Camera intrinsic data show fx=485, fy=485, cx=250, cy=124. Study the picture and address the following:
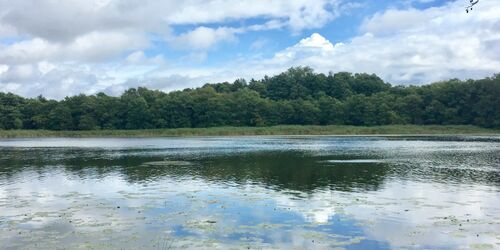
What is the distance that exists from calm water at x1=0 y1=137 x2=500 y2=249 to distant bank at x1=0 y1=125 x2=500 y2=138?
8700cm

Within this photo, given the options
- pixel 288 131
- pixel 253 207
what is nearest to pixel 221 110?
pixel 288 131

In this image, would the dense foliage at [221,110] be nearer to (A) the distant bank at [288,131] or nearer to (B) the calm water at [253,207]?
(A) the distant bank at [288,131]

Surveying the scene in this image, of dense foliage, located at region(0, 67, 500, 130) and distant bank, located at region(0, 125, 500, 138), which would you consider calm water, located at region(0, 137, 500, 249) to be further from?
dense foliage, located at region(0, 67, 500, 130)

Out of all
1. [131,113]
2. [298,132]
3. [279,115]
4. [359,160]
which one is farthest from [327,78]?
[359,160]

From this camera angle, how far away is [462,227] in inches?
683

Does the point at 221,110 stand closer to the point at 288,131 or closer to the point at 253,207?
the point at 288,131

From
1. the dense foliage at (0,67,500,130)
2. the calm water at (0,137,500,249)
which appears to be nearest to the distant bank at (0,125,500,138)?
the dense foliage at (0,67,500,130)

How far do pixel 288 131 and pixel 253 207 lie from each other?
109 m

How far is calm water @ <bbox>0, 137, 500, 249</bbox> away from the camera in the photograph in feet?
51.5

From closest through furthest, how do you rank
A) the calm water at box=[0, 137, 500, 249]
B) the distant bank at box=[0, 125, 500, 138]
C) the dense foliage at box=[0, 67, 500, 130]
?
1. the calm water at box=[0, 137, 500, 249]
2. the distant bank at box=[0, 125, 500, 138]
3. the dense foliage at box=[0, 67, 500, 130]

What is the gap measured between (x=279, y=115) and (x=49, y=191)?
123124 millimetres

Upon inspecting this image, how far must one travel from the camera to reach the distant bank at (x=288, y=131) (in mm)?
121688

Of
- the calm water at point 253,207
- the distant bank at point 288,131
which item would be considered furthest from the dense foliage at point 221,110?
the calm water at point 253,207

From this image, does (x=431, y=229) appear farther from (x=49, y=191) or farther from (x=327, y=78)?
(x=327, y=78)
